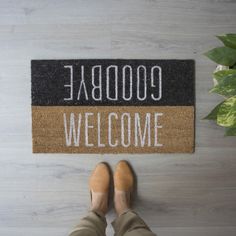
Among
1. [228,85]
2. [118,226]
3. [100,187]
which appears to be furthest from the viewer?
[100,187]

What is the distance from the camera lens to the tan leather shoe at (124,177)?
3.92 feet

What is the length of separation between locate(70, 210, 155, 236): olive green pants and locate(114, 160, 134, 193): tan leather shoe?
11cm

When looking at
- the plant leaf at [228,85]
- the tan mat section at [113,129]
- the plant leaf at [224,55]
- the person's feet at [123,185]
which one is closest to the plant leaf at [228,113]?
the plant leaf at [228,85]

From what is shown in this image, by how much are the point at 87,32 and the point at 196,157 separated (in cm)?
64

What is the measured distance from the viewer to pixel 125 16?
46.4 inches

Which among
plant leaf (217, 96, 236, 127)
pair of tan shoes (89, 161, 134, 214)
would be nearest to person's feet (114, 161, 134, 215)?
pair of tan shoes (89, 161, 134, 214)

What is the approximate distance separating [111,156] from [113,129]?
0.11 metres

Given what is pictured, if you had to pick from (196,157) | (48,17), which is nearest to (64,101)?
(48,17)

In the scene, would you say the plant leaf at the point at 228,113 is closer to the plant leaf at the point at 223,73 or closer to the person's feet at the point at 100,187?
the plant leaf at the point at 223,73

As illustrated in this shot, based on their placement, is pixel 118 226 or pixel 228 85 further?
pixel 118 226

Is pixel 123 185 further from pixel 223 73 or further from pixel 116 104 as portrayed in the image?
pixel 223 73

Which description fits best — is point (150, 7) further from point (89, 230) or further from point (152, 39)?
point (89, 230)

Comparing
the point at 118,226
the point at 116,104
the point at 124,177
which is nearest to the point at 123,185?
the point at 124,177

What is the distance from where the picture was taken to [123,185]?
3.92ft
